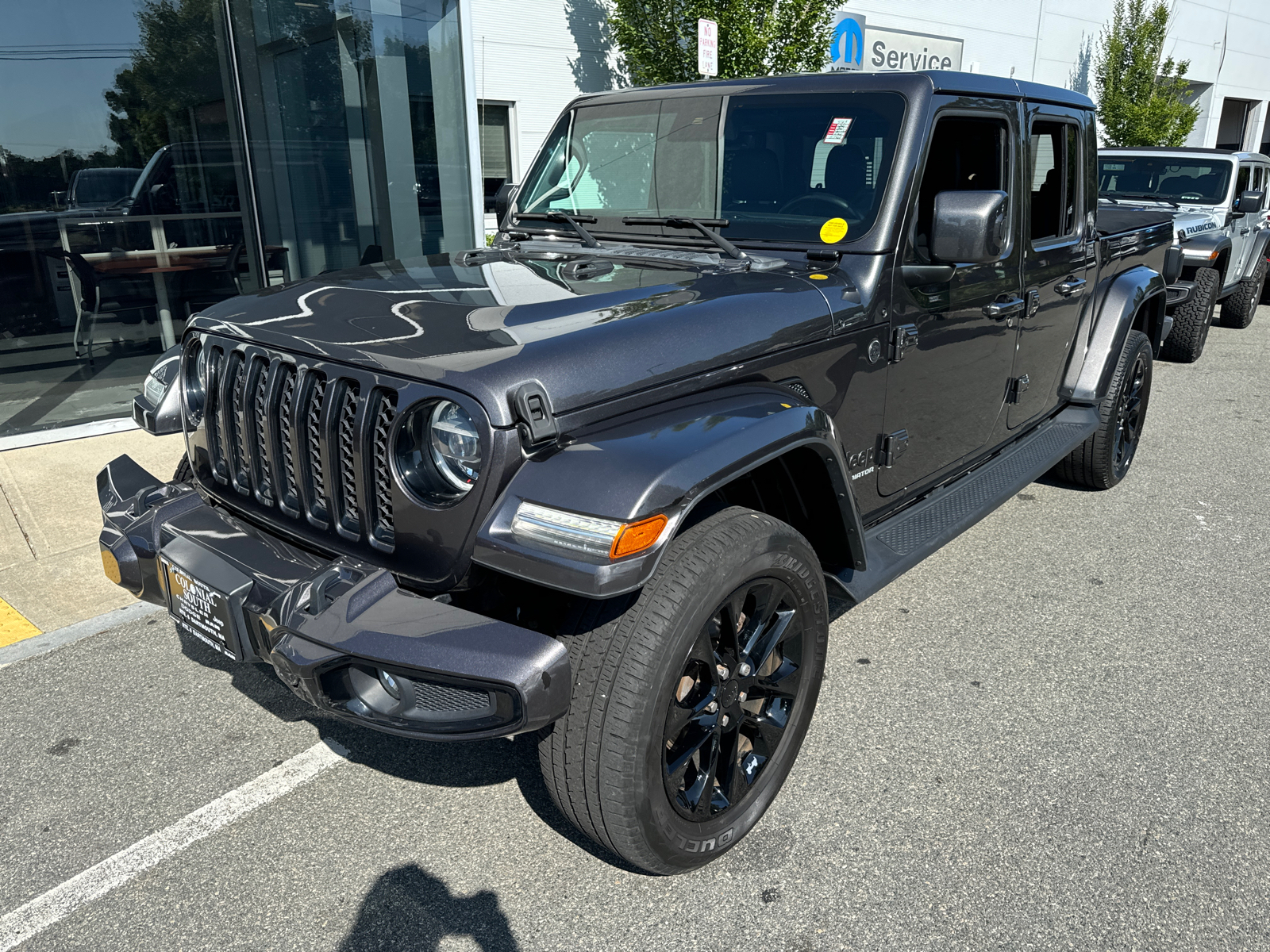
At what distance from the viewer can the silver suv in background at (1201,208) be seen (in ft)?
27.3

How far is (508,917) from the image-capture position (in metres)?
2.28

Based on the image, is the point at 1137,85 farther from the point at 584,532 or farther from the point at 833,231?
the point at 584,532

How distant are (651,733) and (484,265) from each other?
1710mm

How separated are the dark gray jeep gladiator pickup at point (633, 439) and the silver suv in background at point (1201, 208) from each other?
18.3ft

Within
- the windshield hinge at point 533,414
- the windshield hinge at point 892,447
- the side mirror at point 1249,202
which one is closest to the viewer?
the windshield hinge at point 533,414

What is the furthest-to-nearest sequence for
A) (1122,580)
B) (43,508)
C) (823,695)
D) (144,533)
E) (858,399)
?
1. (43,508)
2. (1122,580)
3. (823,695)
4. (858,399)
5. (144,533)

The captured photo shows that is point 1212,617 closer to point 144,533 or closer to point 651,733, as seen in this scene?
point 651,733

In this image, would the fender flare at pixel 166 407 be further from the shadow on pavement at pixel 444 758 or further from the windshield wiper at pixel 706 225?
the windshield wiper at pixel 706 225

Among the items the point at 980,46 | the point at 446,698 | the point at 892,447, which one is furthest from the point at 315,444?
the point at 980,46

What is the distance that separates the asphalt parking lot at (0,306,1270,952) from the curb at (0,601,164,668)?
0.06 meters

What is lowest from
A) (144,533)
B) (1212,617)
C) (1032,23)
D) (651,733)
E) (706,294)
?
(1212,617)

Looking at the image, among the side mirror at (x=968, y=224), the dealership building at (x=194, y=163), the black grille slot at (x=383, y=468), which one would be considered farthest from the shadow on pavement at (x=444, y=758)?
the dealership building at (x=194, y=163)

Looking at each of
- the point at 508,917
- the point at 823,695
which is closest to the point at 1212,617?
the point at 823,695

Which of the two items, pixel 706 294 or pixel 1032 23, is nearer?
pixel 706 294
